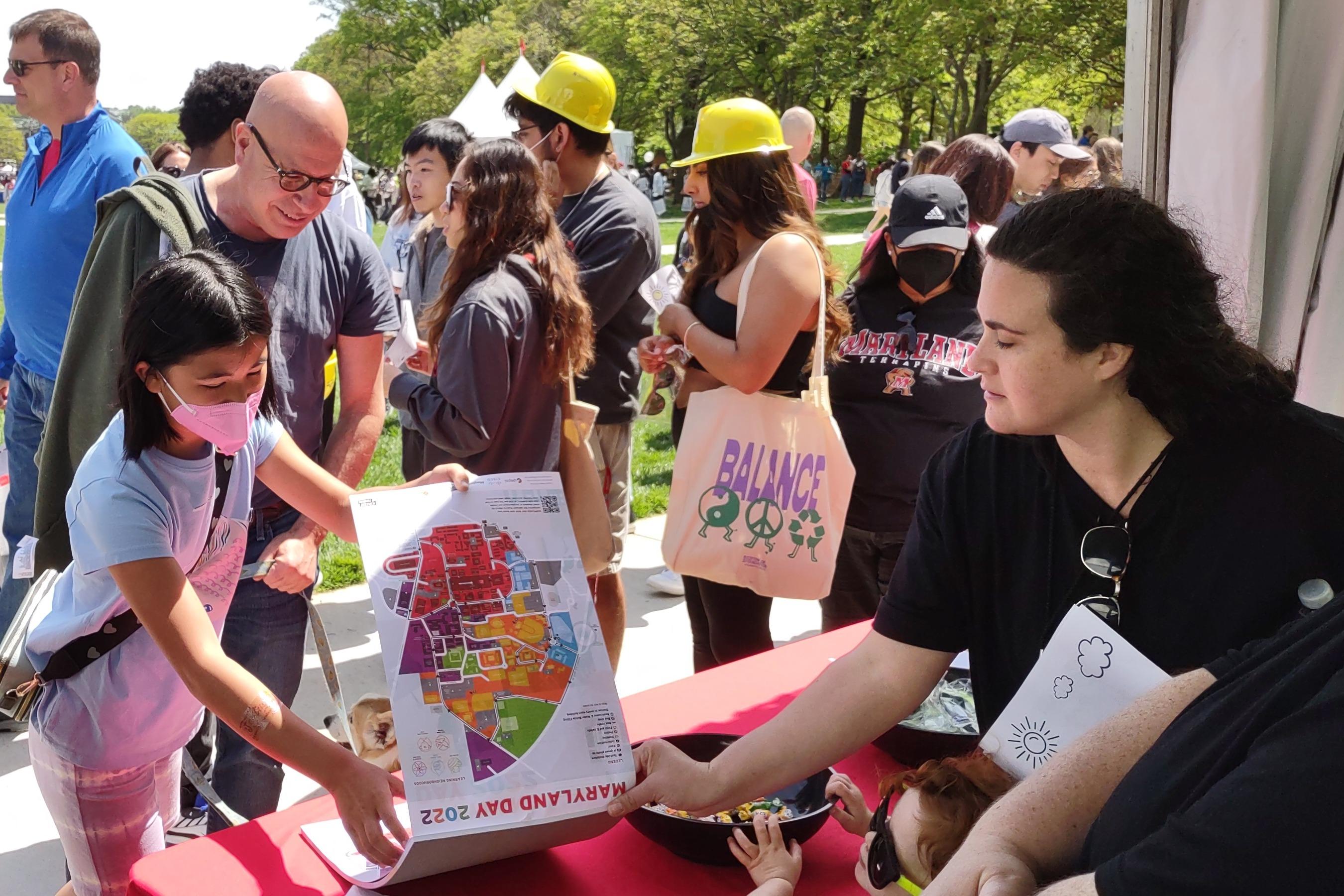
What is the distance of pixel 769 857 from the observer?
1.40 metres

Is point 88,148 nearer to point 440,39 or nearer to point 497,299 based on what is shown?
point 497,299

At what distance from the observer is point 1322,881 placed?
74 centimetres

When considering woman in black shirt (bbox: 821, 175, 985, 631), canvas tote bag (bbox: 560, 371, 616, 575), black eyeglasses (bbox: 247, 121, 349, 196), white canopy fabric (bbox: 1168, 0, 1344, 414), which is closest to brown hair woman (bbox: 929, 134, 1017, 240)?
woman in black shirt (bbox: 821, 175, 985, 631)

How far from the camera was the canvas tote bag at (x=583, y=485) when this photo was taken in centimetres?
291

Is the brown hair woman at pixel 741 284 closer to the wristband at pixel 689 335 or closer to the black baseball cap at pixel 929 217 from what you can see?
the wristband at pixel 689 335

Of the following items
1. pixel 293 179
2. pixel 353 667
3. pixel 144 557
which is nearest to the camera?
pixel 144 557

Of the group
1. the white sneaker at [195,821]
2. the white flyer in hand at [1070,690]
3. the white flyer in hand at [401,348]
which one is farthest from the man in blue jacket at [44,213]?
the white flyer in hand at [1070,690]

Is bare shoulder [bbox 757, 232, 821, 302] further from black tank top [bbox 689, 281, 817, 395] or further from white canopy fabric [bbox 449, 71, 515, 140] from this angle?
white canopy fabric [bbox 449, 71, 515, 140]

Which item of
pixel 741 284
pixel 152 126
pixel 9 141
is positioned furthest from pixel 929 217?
pixel 152 126

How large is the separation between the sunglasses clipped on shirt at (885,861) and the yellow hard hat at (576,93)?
2567mm

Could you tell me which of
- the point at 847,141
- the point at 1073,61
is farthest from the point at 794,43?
the point at 1073,61

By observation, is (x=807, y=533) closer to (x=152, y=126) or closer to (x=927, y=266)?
(x=927, y=266)

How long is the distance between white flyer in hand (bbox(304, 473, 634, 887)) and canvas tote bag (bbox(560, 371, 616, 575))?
1223 millimetres

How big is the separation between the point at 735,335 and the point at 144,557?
1.73 metres
